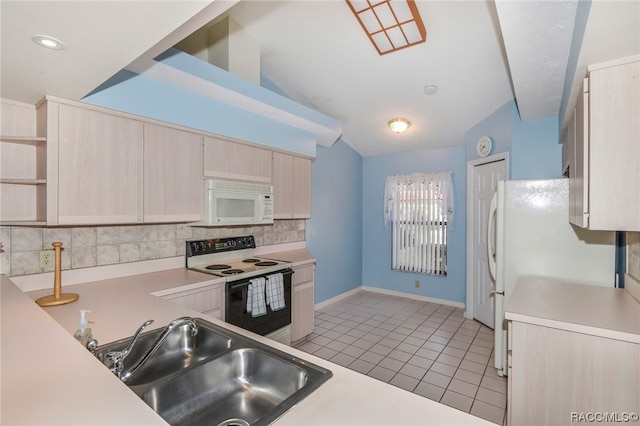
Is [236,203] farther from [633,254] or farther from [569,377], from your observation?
[633,254]

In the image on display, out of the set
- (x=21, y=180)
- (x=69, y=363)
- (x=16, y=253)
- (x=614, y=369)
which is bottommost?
(x=614, y=369)

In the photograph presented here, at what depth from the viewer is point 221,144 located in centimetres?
279

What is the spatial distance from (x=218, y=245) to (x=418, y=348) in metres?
2.27

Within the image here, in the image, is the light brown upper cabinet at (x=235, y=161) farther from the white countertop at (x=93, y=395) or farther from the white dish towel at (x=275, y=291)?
the white countertop at (x=93, y=395)

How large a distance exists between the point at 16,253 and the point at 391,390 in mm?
2309

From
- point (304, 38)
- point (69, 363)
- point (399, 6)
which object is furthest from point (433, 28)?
point (69, 363)

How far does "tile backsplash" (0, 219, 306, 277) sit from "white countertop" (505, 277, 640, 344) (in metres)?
2.52

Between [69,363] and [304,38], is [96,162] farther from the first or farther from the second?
[304,38]

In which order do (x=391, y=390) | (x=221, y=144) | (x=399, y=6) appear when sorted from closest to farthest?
(x=391, y=390) → (x=399, y=6) → (x=221, y=144)

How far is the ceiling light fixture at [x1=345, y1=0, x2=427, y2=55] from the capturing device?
2.41 m

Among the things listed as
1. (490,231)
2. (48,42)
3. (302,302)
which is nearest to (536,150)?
(490,231)

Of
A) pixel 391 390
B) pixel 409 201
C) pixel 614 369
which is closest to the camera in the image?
pixel 391 390

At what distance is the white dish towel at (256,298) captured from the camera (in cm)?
263

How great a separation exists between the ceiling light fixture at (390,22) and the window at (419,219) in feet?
7.73
